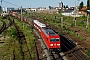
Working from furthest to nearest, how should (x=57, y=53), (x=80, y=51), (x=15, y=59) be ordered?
(x=80, y=51) → (x=57, y=53) → (x=15, y=59)

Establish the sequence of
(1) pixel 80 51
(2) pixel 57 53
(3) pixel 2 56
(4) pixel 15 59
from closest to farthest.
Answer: (4) pixel 15 59
(3) pixel 2 56
(2) pixel 57 53
(1) pixel 80 51

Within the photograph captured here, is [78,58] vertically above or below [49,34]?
below

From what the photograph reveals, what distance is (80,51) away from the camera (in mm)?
30062

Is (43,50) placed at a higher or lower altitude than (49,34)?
lower

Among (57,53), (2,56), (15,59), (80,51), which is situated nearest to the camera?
(15,59)

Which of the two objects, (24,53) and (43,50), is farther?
(43,50)

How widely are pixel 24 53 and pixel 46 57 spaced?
3.50 metres

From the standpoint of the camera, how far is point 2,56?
86.6 ft

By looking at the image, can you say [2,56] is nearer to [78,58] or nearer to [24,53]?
[24,53]

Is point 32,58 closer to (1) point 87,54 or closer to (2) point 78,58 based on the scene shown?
(2) point 78,58

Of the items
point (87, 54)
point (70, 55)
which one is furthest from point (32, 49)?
point (87, 54)

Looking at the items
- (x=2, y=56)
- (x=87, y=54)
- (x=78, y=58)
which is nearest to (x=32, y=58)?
(x=2, y=56)

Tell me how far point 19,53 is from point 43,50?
13.1 feet

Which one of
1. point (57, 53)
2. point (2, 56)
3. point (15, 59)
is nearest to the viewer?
point (15, 59)
